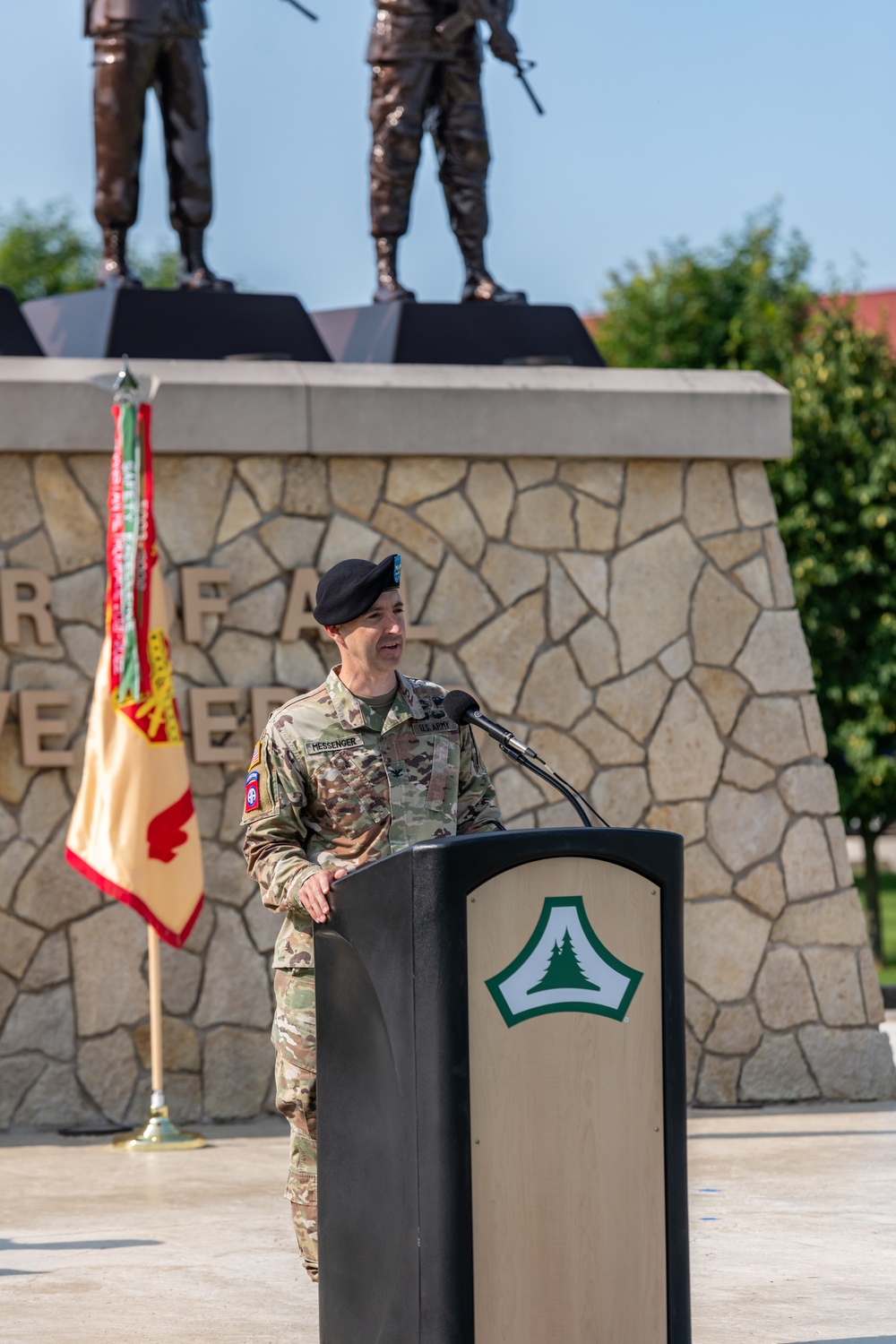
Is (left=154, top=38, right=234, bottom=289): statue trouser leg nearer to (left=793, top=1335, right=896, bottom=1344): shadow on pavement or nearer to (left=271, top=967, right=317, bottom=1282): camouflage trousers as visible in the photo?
(left=271, top=967, right=317, bottom=1282): camouflage trousers

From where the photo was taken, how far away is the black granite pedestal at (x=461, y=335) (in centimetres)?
862

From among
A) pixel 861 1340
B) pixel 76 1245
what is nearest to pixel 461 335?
pixel 76 1245

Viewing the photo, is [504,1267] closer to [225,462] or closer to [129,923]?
[129,923]

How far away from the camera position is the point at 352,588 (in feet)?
14.0

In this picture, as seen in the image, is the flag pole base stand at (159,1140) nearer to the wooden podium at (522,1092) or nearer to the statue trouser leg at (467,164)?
the wooden podium at (522,1092)

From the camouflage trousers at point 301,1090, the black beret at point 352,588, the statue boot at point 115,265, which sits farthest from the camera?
the statue boot at point 115,265

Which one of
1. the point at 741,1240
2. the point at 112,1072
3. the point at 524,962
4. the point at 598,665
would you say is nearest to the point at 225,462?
the point at 598,665

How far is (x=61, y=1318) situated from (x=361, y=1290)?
1328mm

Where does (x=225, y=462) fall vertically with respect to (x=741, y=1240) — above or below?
above

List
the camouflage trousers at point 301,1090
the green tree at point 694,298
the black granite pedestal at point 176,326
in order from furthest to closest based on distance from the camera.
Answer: the green tree at point 694,298 < the black granite pedestal at point 176,326 < the camouflage trousers at point 301,1090

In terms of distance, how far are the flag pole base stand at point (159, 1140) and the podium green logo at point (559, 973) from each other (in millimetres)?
4015

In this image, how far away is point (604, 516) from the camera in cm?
858

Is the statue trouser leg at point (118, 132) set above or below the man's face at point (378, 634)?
above

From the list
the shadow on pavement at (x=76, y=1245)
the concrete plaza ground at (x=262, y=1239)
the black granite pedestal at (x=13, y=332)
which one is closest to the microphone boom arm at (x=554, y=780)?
the concrete plaza ground at (x=262, y=1239)
